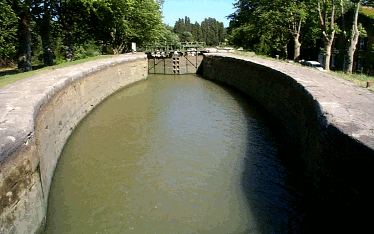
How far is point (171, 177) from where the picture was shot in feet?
19.7

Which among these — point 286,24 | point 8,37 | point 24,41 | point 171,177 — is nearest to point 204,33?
point 286,24

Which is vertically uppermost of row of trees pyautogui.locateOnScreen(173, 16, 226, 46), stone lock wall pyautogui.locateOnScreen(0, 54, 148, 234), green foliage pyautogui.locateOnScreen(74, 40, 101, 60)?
row of trees pyautogui.locateOnScreen(173, 16, 226, 46)

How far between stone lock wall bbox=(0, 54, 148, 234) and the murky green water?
39 cm

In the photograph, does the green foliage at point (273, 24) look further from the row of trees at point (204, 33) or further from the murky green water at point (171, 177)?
the row of trees at point (204, 33)

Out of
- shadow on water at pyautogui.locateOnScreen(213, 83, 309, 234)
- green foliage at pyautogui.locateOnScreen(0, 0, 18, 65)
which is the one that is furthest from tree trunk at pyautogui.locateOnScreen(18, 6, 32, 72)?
shadow on water at pyautogui.locateOnScreen(213, 83, 309, 234)

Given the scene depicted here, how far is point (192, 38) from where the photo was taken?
7100 centimetres

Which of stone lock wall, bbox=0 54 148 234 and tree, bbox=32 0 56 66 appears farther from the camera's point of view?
tree, bbox=32 0 56 66

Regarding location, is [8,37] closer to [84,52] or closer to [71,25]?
[71,25]

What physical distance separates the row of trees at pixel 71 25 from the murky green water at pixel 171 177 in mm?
7831

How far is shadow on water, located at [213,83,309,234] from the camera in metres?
4.67

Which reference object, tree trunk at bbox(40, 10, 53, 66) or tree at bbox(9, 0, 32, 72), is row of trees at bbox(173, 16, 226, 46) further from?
tree at bbox(9, 0, 32, 72)

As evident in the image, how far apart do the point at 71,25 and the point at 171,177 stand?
17.4 meters

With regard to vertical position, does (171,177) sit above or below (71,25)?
below

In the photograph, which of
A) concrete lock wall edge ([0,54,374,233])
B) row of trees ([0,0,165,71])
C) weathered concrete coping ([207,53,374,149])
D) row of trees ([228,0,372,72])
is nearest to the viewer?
concrete lock wall edge ([0,54,374,233])
